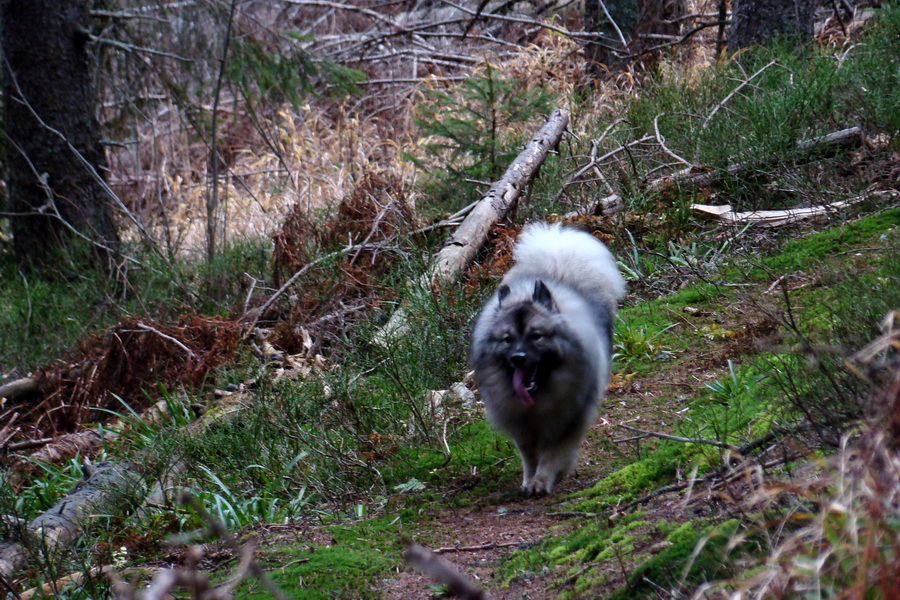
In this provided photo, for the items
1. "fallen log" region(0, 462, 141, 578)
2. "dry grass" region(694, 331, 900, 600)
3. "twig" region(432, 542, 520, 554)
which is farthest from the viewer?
"fallen log" region(0, 462, 141, 578)

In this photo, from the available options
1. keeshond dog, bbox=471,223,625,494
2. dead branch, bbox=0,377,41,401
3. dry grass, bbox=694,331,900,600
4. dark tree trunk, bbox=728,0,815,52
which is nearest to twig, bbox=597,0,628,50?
dark tree trunk, bbox=728,0,815,52

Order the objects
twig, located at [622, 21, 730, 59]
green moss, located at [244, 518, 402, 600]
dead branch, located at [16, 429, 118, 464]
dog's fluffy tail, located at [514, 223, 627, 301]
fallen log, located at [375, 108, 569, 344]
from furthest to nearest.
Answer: twig, located at [622, 21, 730, 59], fallen log, located at [375, 108, 569, 344], dead branch, located at [16, 429, 118, 464], dog's fluffy tail, located at [514, 223, 627, 301], green moss, located at [244, 518, 402, 600]

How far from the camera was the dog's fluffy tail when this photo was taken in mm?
5227

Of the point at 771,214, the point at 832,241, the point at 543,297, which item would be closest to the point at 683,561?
the point at 543,297

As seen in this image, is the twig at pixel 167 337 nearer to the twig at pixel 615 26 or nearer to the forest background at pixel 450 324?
the forest background at pixel 450 324

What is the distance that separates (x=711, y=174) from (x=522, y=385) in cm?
457

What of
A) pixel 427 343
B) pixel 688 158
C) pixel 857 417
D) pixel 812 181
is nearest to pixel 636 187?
pixel 688 158

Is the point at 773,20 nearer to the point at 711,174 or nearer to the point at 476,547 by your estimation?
the point at 711,174

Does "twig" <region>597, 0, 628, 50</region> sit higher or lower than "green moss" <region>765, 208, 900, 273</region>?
higher

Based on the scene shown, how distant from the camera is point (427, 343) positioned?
6.07 metres

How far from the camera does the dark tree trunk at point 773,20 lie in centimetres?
1030

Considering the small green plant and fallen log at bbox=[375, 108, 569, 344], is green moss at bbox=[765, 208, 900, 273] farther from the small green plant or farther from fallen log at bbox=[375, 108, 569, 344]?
fallen log at bbox=[375, 108, 569, 344]

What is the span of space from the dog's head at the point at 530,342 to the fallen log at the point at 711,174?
3.62 meters

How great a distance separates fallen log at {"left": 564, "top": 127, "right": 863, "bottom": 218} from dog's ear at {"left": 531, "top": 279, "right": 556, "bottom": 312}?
11.6 ft
